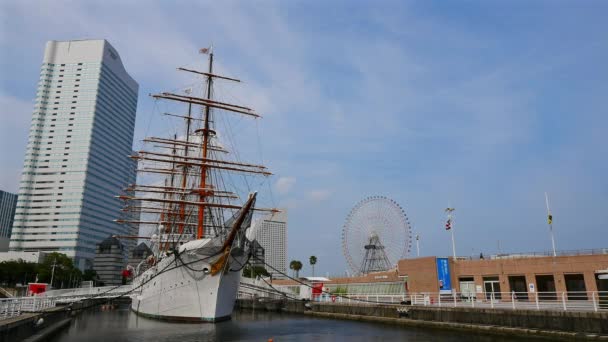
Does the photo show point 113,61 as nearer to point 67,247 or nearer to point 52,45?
point 52,45

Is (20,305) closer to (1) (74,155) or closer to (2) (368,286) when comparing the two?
(2) (368,286)

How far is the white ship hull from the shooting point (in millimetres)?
29906

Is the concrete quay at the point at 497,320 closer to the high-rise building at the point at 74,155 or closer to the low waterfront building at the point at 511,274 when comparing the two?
the low waterfront building at the point at 511,274

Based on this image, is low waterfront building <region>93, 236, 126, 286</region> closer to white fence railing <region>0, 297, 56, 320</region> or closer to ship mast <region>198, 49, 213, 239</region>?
ship mast <region>198, 49, 213, 239</region>

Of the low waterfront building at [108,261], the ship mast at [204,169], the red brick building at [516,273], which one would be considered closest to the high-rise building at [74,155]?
the low waterfront building at [108,261]

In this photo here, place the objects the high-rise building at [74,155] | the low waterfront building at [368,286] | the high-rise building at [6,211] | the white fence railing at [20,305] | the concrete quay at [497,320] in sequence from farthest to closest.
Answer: the high-rise building at [6,211]
the high-rise building at [74,155]
the low waterfront building at [368,286]
the white fence railing at [20,305]
the concrete quay at [497,320]

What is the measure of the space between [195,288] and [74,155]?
13633 centimetres

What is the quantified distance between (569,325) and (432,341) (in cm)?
639

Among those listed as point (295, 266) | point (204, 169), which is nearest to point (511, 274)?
point (204, 169)

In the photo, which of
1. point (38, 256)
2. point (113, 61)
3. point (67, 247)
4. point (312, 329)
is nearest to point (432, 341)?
point (312, 329)

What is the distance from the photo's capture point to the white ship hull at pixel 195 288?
29.9m

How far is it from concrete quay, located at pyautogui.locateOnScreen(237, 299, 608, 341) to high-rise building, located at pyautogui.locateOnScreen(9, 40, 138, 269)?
442 feet

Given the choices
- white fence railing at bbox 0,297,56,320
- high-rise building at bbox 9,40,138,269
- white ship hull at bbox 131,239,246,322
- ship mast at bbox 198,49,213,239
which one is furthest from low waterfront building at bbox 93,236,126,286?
white ship hull at bbox 131,239,246,322

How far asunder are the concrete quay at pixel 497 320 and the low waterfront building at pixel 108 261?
130333 millimetres
